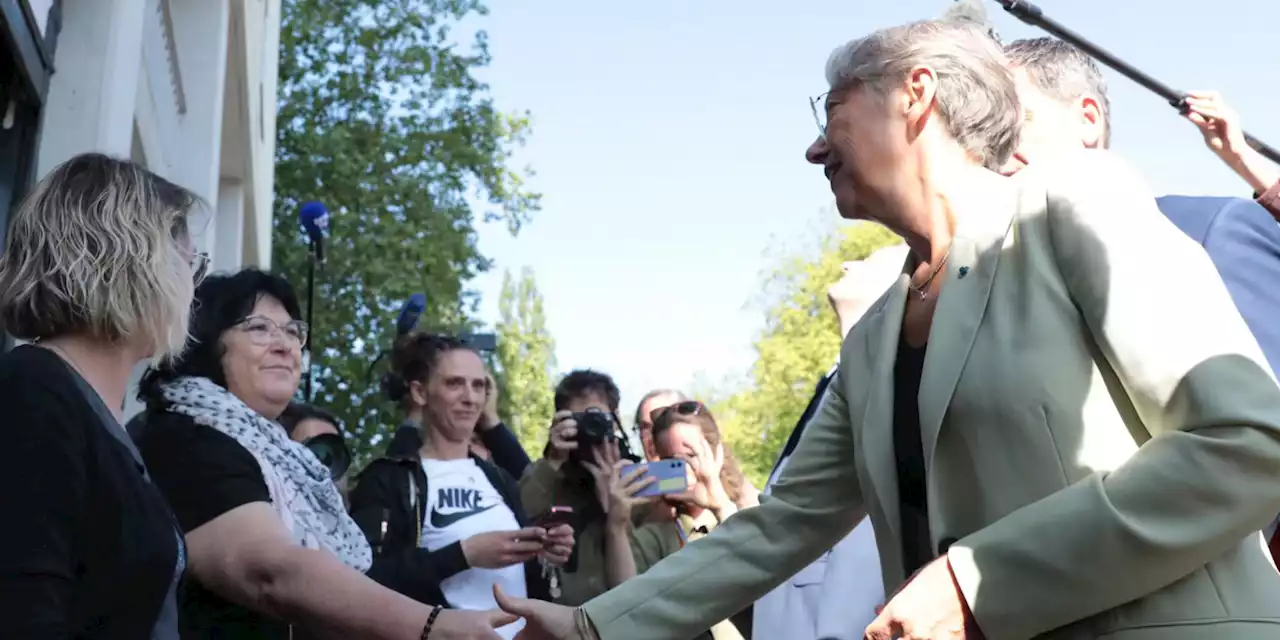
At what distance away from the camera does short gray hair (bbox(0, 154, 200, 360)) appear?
2.42m

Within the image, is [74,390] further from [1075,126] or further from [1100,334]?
[1075,126]

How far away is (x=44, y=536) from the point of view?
2.10m

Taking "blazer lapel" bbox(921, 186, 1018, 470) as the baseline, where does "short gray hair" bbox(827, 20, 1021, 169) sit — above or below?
above

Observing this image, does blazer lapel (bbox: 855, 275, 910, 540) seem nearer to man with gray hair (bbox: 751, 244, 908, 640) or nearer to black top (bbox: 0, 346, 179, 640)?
man with gray hair (bbox: 751, 244, 908, 640)

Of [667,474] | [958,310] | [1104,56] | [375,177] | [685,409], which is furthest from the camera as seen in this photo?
[375,177]

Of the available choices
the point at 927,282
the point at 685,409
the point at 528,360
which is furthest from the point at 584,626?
the point at 528,360

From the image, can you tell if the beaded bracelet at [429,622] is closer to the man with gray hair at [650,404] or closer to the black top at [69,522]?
the black top at [69,522]

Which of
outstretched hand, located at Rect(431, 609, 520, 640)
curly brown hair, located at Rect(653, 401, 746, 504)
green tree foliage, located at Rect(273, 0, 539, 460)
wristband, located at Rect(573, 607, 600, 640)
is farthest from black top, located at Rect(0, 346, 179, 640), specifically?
green tree foliage, located at Rect(273, 0, 539, 460)

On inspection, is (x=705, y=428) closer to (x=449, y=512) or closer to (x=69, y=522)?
(x=449, y=512)

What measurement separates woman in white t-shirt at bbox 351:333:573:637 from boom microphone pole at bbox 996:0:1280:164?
2225 mm

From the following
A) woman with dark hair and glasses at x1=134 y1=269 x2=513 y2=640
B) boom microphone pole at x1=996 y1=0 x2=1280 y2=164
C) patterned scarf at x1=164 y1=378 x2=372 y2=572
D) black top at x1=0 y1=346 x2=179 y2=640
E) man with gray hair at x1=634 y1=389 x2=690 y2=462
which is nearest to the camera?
black top at x1=0 y1=346 x2=179 y2=640

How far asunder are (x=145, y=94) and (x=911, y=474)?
21.2 ft

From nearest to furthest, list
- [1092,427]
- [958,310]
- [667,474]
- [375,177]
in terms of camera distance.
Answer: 1. [1092,427]
2. [958,310]
3. [667,474]
4. [375,177]

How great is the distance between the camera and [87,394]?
229 centimetres
